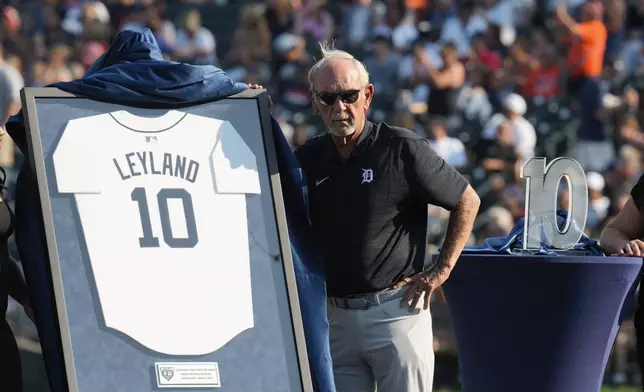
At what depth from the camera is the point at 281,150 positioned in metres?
5.55

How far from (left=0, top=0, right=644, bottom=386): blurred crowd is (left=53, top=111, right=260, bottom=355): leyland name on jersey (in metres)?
6.19

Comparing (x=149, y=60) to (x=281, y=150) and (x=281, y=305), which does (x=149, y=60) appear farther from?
(x=281, y=305)

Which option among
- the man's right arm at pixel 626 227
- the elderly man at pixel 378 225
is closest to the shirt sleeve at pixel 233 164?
the elderly man at pixel 378 225

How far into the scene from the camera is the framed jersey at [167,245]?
16.7 ft

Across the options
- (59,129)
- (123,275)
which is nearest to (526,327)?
(123,275)

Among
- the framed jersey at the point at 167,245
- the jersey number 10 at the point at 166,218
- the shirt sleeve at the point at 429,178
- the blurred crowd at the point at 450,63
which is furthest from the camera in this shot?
the blurred crowd at the point at 450,63

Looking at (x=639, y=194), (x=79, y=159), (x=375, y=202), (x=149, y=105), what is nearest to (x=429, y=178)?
(x=375, y=202)

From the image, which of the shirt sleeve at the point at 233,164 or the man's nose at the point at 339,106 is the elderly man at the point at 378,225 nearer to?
the man's nose at the point at 339,106

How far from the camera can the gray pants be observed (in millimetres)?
5559

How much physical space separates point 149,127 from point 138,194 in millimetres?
280

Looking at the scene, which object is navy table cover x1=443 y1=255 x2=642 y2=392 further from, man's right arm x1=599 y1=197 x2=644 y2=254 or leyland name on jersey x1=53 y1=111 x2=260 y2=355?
leyland name on jersey x1=53 y1=111 x2=260 y2=355

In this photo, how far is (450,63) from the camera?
14.8 m

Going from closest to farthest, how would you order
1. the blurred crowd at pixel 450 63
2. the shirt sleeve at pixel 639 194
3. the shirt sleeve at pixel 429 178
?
the shirt sleeve at pixel 429 178 → the shirt sleeve at pixel 639 194 → the blurred crowd at pixel 450 63

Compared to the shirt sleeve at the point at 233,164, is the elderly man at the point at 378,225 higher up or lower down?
lower down
